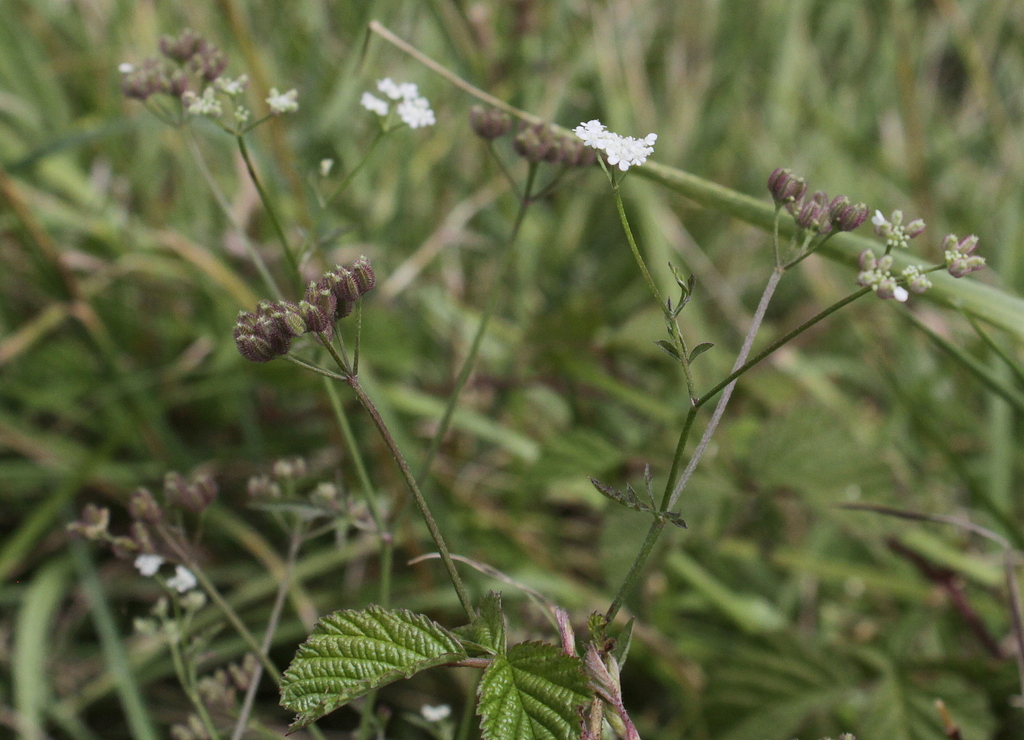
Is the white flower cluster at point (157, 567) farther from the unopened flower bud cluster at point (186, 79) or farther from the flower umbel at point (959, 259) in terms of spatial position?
the flower umbel at point (959, 259)

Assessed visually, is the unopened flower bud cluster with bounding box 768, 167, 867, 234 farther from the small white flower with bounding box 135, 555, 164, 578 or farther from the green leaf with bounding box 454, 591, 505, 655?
the small white flower with bounding box 135, 555, 164, 578

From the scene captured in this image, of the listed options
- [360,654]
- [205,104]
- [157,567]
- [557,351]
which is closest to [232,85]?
[205,104]

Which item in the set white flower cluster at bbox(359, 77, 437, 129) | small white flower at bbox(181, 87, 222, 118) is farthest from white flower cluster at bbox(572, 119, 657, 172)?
small white flower at bbox(181, 87, 222, 118)

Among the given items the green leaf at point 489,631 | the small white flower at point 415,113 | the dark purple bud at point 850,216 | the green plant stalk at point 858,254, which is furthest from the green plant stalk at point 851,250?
the green leaf at point 489,631

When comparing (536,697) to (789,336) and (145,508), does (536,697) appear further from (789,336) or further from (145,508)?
(145,508)

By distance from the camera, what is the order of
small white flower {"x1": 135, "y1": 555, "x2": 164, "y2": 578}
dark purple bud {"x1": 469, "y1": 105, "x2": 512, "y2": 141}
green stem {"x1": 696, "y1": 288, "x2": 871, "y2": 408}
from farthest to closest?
dark purple bud {"x1": 469, "y1": 105, "x2": 512, "y2": 141} → small white flower {"x1": 135, "y1": 555, "x2": 164, "y2": 578} → green stem {"x1": 696, "y1": 288, "x2": 871, "y2": 408}

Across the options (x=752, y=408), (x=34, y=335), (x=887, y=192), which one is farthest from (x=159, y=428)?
(x=887, y=192)

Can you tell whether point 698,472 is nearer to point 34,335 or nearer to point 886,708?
point 886,708
